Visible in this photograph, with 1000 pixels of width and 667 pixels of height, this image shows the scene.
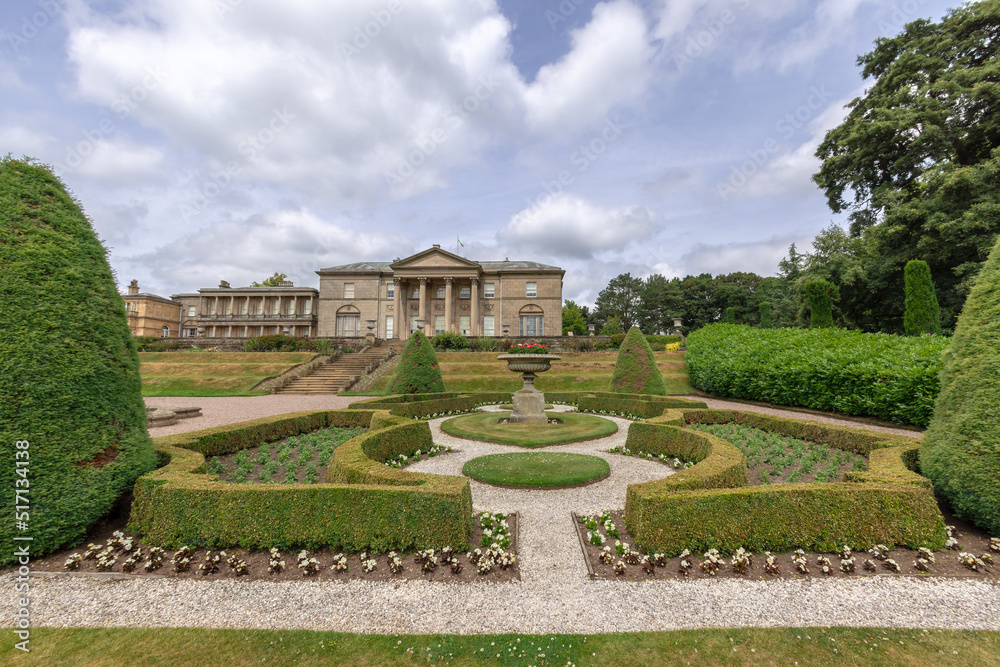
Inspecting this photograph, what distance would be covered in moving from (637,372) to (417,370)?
9039 millimetres

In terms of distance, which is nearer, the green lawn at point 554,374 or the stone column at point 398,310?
the green lawn at point 554,374

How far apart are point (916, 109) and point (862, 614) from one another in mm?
30341

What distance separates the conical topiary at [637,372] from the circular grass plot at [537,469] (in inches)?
333

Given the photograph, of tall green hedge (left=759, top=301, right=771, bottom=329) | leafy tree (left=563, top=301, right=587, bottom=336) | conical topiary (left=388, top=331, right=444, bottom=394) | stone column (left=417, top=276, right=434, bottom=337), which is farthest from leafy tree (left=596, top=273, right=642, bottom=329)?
conical topiary (left=388, top=331, right=444, bottom=394)

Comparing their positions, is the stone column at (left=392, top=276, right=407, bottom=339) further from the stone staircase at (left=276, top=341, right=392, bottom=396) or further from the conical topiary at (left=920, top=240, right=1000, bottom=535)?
the conical topiary at (left=920, top=240, right=1000, bottom=535)

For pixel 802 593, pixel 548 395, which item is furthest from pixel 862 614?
pixel 548 395

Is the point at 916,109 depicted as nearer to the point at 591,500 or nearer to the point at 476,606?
the point at 591,500

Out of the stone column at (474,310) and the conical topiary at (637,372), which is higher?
the stone column at (474,310)

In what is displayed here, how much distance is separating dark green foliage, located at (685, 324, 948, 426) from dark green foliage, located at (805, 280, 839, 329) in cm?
528

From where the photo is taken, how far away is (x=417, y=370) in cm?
1619

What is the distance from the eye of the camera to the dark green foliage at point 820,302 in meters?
23.5

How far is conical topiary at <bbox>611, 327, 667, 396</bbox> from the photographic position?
16.5 m

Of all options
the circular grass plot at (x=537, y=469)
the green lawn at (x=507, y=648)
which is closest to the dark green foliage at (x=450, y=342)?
the circular grass plot at (x=537, y=469)

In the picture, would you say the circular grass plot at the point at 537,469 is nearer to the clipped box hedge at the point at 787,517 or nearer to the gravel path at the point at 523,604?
the clipped box hedge at the point at 787,517
